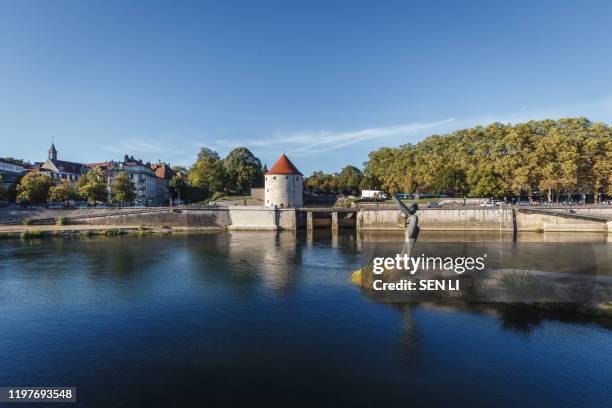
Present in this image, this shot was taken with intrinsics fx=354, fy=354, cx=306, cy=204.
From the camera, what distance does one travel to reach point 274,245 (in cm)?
4456

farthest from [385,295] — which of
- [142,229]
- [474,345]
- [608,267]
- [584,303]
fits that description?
[142,229]

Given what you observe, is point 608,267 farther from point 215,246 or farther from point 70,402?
point 215,246

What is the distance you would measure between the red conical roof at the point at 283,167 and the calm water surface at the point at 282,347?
42822mm

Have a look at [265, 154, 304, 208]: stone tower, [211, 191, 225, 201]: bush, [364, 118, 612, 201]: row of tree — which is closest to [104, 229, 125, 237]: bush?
[265, 154, 304, 208]: stone tower

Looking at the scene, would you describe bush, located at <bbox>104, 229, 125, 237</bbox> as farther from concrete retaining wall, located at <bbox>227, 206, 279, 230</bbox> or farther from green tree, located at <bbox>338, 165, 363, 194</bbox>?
green tree, located at <bbox>338, 165, 363, 194</bbox>

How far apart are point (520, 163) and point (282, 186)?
46.3 metres

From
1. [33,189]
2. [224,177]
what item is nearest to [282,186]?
[224,177]

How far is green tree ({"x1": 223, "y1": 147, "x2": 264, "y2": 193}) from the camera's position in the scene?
91.1m

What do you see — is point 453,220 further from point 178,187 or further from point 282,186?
point 178,187

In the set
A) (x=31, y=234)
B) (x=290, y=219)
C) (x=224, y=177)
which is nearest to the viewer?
(x=31, y=234)

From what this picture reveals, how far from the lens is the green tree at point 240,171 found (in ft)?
299

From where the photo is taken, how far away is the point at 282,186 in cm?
6750

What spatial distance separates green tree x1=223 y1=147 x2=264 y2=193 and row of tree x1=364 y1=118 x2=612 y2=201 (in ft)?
117

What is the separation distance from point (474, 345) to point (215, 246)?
3416 cm
